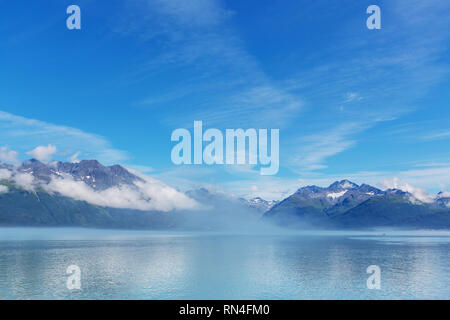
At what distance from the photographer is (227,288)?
7475 centimetres

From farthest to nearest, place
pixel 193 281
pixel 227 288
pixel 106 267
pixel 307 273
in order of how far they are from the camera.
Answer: pixel 106 267 < pixel 307 273 < pixel 193 281 < pixel 227 288

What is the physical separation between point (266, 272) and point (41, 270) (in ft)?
205
